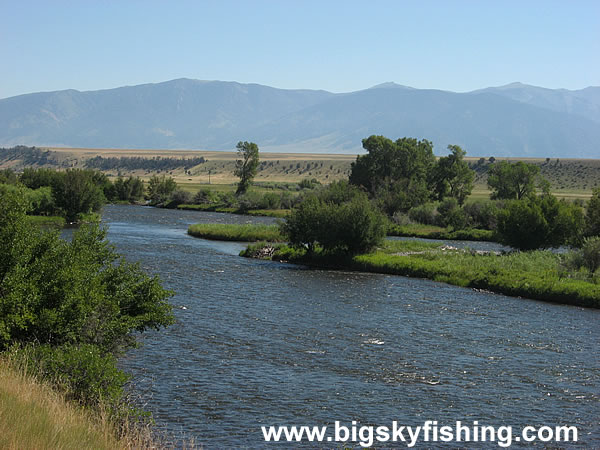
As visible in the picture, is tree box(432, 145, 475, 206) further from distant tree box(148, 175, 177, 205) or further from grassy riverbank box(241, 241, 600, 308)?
distant tree box(148, 175, 177, 205)

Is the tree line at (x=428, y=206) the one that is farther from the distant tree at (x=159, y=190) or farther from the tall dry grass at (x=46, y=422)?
the distant tree at (x=159, y=190)

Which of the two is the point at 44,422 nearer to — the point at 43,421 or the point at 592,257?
the point at 43,421

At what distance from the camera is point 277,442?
21984mm

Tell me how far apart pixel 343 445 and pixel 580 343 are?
17982mm

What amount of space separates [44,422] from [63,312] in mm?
7858

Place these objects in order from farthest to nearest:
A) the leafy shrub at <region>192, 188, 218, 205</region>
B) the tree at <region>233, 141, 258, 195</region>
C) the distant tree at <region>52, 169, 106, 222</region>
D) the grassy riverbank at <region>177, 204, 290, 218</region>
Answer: the tree at <region>233, 141, 258, 195</region>
the leafy shrub at <region>192, 188, 218, 205</region>
the grassy riverbank at <region>177, 204, 290, 218</region>
the distant tree at <region>52, 169, 106, 222</region>

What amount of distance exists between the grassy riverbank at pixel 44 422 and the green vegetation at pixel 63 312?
957mm

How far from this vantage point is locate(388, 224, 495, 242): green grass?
285ft

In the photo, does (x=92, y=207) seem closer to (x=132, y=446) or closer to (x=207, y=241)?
(x=207, y=241)

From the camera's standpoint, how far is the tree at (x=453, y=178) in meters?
113

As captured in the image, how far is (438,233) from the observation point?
89.6 metres

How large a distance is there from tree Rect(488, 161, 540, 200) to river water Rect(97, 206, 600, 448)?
A: 5652cm

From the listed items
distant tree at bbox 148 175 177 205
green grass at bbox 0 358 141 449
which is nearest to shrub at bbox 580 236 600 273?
green grass at bbox 0 358 141 449

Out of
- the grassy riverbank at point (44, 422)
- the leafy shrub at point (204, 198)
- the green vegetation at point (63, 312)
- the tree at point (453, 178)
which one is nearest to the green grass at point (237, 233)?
the tree at point (453, 178)
